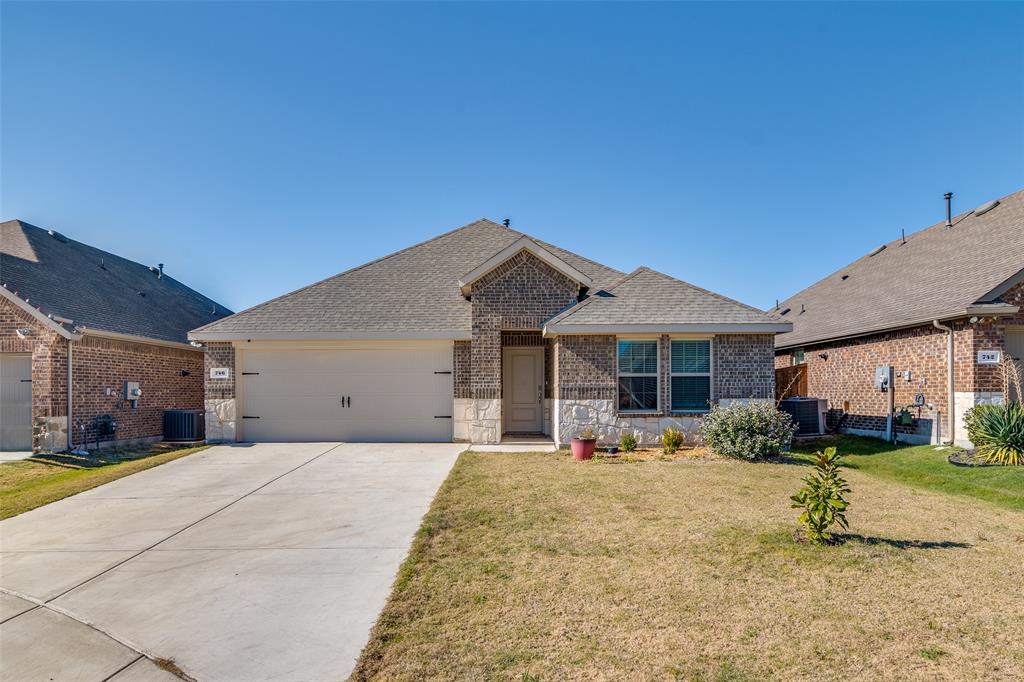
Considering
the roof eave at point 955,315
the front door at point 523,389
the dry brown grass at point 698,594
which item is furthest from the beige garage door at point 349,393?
the roof eave at point 955,315

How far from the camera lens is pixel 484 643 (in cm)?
402

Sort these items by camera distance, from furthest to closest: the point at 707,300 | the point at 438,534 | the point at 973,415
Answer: the point at 707,300 < the point at 973,415 < the point at 438,534

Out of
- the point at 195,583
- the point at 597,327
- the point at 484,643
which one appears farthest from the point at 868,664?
the point at 597,327

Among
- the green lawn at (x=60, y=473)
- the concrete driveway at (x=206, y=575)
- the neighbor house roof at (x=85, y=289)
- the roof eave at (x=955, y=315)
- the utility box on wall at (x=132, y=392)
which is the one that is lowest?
the green lawn at (x=60, y=473)

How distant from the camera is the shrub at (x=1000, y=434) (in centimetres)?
1026

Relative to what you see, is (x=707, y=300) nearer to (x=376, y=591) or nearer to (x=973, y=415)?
(x=973, y=415)

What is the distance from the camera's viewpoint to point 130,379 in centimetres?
1498

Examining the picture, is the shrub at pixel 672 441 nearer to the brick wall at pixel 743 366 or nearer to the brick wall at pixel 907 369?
the brick wall at pixel 743 366

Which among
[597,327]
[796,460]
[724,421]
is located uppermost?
[597,327]

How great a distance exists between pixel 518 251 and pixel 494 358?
2.79 metres

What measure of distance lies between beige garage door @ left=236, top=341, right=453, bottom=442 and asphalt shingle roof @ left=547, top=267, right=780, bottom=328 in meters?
3.83

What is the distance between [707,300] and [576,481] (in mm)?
6487

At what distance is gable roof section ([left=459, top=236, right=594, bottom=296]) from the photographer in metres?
13.6

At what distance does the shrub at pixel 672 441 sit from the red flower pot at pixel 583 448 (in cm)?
178
